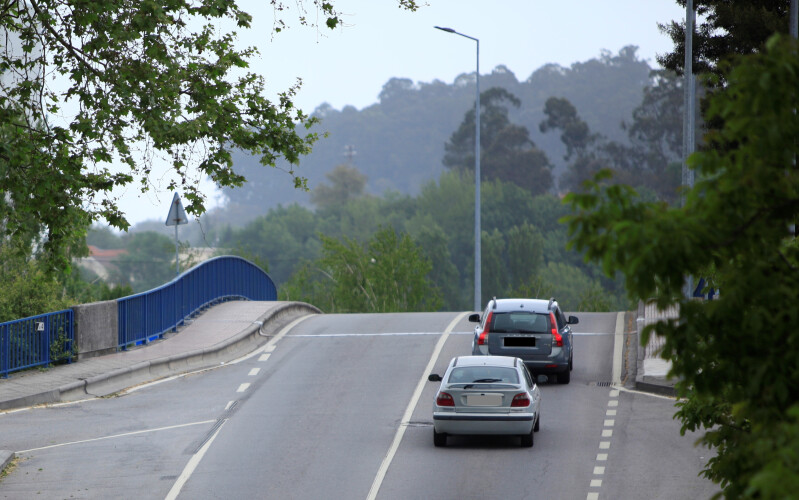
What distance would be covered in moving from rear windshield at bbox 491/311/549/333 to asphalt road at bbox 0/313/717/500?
1277 millimetres

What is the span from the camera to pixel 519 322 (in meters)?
19.5

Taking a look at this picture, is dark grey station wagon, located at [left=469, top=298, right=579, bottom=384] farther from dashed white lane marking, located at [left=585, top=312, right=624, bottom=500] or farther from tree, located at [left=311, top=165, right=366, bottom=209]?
tree, located at [left=311, top=165, right=366, bottom=209]

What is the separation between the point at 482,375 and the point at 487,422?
2.55ft

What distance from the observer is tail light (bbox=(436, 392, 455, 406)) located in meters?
14.6

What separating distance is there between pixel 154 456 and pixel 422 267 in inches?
2268

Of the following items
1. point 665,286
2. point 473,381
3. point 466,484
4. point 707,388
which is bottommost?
point 466,484

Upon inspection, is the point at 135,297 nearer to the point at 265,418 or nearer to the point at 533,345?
the point at 265,418

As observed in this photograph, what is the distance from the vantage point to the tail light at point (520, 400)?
573 inches

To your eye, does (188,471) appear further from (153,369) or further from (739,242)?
(739,242)

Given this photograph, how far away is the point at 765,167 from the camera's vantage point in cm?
535

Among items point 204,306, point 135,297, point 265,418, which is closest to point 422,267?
point 204,306

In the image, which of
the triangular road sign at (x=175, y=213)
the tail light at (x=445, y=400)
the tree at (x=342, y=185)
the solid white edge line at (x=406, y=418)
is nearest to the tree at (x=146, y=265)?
the tree at (x=342, y=185)

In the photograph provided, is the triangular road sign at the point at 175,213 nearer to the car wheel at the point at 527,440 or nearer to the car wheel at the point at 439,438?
the car wheel at the point at 439,438

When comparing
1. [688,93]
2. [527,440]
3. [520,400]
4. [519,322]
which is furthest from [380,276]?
[520,400]
